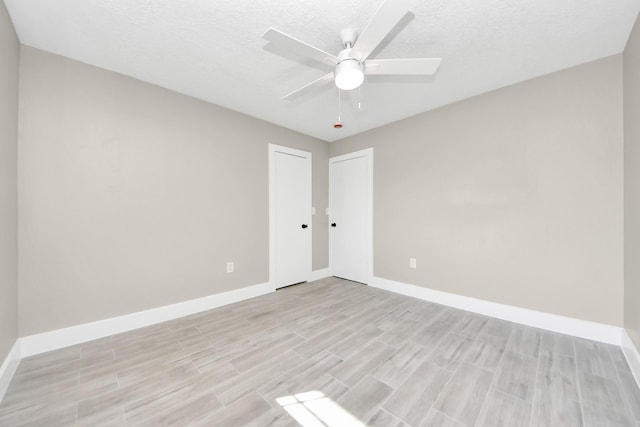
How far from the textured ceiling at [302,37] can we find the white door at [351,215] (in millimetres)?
1435

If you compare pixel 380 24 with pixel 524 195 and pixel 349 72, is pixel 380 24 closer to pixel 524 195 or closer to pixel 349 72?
pixel 349 72

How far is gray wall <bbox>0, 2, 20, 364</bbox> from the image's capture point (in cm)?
154

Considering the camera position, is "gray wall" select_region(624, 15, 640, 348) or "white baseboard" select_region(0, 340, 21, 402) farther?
"gray wall" select_region(624, 15, 640, 348)

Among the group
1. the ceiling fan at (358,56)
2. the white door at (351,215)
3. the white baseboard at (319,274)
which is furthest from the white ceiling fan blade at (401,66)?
the white baseboard at (319,274)

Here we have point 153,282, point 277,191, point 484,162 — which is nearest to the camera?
point 153,282

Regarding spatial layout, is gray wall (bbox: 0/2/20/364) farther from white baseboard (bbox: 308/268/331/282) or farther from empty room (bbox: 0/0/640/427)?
white baseboard (bbox: 308/268/331/282)

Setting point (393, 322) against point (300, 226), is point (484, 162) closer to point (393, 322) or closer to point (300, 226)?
point (393, 322)

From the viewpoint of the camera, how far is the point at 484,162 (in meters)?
2.62

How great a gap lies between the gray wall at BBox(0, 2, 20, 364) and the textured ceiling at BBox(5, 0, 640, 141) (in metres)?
0.21

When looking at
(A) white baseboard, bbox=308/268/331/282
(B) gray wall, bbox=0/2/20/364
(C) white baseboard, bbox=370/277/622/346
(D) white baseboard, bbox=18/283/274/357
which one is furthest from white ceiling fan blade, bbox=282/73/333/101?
(A) white baseboard, bbox=308/268/331/282

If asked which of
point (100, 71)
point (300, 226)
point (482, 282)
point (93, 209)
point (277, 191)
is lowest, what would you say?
point (482, 282)

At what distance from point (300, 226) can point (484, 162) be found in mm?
2575

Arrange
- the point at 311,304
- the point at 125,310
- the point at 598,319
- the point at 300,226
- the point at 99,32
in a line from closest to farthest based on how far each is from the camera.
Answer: the point at 99,32
the point at 598,319
the point at 125,310
the point at 311,304
the point at 300,226

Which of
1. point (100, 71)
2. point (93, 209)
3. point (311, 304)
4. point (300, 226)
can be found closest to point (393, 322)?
point (311, 304)
